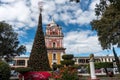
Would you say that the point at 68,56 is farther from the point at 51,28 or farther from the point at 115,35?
the point at 51,28

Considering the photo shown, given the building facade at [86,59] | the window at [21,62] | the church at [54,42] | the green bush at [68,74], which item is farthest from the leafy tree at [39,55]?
the building facade at [86,59]

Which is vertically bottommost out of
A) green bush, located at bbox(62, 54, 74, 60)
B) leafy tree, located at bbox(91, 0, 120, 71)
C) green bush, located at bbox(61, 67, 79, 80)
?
green bush, located at bbox(61, 67, 79, 80)

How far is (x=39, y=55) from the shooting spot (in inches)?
1606

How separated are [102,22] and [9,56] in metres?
25.4

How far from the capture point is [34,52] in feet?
135

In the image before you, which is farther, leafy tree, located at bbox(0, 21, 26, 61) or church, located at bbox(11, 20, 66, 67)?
church, located at bbox(11, 20, 66, 67)

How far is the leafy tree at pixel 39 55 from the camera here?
39909 millimetres

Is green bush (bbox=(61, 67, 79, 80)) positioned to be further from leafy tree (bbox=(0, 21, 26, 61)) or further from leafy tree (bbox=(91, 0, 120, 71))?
leafy tree (bbox=(0, 21, 26, 61))

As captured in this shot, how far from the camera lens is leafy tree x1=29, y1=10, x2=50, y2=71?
131 feet

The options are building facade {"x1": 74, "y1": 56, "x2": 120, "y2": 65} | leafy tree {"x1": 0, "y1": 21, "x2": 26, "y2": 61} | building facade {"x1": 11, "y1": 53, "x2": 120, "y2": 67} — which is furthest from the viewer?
building facade {"x1": 74, "y1": 56, "x2": 120, "y2": 65}

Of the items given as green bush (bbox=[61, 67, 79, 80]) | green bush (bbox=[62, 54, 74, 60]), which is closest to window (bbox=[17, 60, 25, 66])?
green bush (bbox=[62, 54, 74, 60])

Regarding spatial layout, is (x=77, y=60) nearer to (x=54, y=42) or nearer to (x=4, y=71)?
(x=54, y=42)

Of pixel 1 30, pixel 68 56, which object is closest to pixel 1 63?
pixel 68 56

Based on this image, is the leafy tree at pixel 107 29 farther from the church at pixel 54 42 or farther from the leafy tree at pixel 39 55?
the church at pixel 54 42
